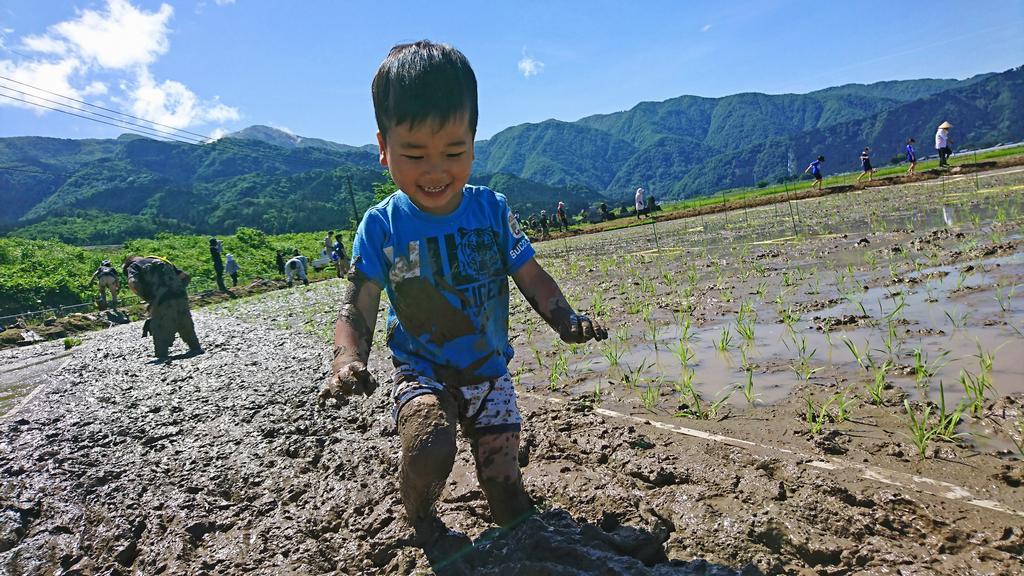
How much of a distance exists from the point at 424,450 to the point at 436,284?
0.55 metres

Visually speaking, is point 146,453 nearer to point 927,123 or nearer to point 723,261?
point 723,261

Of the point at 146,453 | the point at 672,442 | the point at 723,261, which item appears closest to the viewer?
the point at 672,442

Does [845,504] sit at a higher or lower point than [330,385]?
lower

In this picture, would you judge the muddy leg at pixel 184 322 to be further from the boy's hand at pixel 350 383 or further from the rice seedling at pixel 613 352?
the boy's hand at pixel 350 383

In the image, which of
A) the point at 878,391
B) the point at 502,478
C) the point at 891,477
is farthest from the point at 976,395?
the point at 502,478

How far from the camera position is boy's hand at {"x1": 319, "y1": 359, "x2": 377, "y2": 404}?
151 cm

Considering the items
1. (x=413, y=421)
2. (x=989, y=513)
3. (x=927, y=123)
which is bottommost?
(x=989, y=513)

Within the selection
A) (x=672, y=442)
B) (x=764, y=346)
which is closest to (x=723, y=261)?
(x=764, y=346)

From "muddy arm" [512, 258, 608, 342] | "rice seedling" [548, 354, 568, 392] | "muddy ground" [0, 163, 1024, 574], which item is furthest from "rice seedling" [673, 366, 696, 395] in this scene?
"muddy arm" [512, 258, 608, 342]

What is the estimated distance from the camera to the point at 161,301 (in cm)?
736

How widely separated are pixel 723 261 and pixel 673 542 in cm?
698

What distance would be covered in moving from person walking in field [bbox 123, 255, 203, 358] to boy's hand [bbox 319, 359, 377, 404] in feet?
22.6

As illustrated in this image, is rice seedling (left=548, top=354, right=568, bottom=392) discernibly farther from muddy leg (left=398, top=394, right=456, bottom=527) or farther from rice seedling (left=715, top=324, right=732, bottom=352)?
muddy leg (left=398, top=394, right=456, bottom=527)

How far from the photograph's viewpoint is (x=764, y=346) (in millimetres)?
3549
